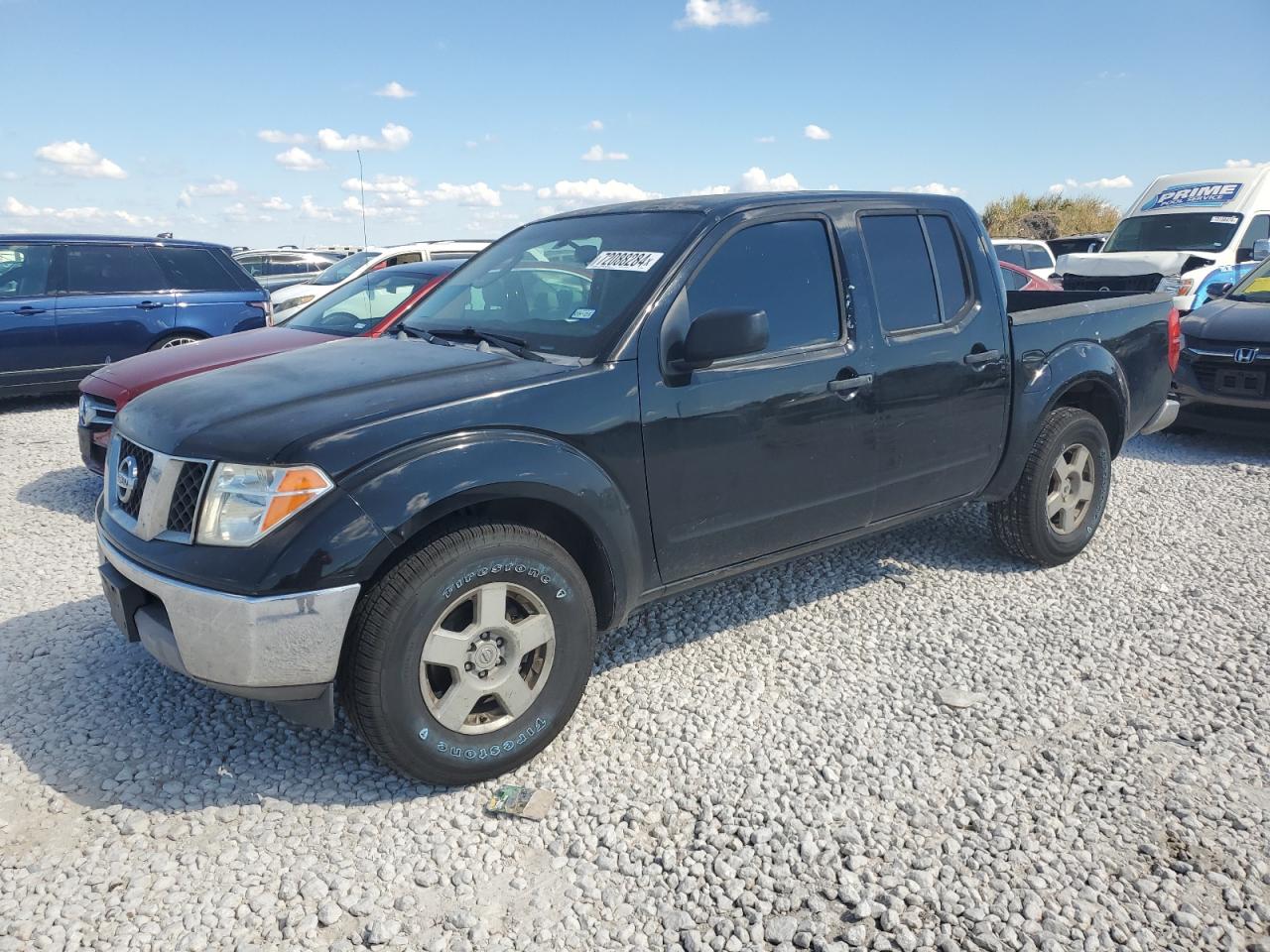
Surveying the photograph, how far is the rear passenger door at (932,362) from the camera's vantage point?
13.1 ft

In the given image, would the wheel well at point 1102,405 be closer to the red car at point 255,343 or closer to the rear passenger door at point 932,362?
the rear passenger door at point 932,362

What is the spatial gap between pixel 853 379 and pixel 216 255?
843 cm

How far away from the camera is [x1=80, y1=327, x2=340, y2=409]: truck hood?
5.74m

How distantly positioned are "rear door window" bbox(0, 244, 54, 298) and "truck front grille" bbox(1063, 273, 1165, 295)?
1226 centimetres

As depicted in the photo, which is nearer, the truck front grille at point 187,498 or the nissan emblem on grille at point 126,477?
the truck front grille at point 187,498

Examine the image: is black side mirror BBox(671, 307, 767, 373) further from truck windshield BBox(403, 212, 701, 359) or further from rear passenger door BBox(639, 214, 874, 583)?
truck windshield BBox(403, 212, 701, 359)

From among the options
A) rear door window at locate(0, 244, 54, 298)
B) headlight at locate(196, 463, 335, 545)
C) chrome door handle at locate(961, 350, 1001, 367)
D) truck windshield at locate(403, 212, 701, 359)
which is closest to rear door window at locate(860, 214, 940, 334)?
chrome door handle at locate(961, 350, 1001, 367)

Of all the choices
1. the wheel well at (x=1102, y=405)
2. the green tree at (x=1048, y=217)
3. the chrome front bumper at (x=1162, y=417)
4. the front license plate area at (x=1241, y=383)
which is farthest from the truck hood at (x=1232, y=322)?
the green tree at (x=1048, y=217)

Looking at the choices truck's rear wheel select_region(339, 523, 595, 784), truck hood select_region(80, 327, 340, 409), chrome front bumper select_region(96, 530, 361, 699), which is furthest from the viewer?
truck hood select_region(80, 327, 340, 409)

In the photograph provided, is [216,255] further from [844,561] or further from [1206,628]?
[1206,628]

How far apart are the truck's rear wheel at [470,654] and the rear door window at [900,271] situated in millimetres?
1920

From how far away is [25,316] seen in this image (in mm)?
8969

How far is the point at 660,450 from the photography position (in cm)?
328

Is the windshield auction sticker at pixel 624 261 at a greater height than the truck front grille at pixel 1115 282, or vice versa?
the truck front grille at pixel 1115 282
